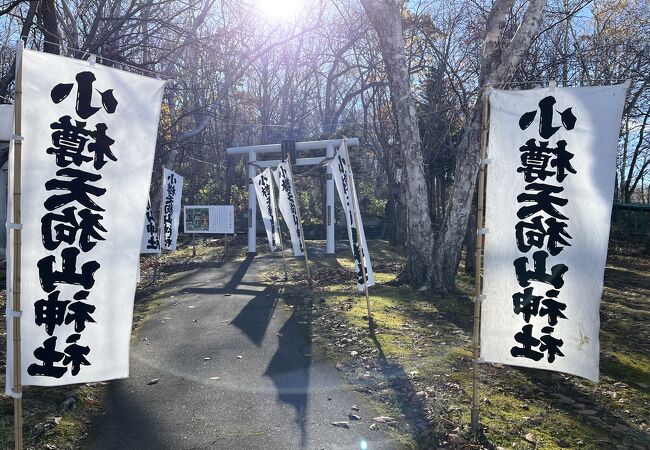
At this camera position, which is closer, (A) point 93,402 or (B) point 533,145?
(B) point 533,145

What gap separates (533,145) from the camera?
4.55 m

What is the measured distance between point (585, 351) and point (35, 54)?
5.24 meters

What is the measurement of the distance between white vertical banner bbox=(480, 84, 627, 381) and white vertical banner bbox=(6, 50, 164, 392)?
327 cm

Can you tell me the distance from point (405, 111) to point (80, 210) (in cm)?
742

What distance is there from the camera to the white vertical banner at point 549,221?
4.43 meters

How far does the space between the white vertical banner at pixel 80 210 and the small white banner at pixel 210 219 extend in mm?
14983

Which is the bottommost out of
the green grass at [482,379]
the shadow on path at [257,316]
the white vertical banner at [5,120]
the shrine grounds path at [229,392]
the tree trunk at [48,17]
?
the shrine grounds path at [229,392]

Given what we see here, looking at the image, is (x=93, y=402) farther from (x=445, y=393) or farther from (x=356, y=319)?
(x=356, y=319)

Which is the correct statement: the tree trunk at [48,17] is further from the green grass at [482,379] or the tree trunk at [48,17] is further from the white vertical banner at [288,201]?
the green grass at [482,379]

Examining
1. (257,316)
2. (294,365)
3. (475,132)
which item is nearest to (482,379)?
Result: (294,365)

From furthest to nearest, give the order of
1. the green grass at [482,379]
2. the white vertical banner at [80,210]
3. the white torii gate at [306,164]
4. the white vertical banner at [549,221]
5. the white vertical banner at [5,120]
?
1. the white torii gate at [306,164]
2. the white vertical banner at [5,120]
3. the green grass at [482,379]
4. the white vertical banner at [549,221]
5. the white vertical banner at [80,210]

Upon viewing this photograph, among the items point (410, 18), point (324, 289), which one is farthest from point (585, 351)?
point (410, 18)

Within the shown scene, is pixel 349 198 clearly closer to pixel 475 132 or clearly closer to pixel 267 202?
pixel 475 132

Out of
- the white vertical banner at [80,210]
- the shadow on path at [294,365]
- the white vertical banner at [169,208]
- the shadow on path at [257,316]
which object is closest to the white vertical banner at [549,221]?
the shadow on path at [294,365]
